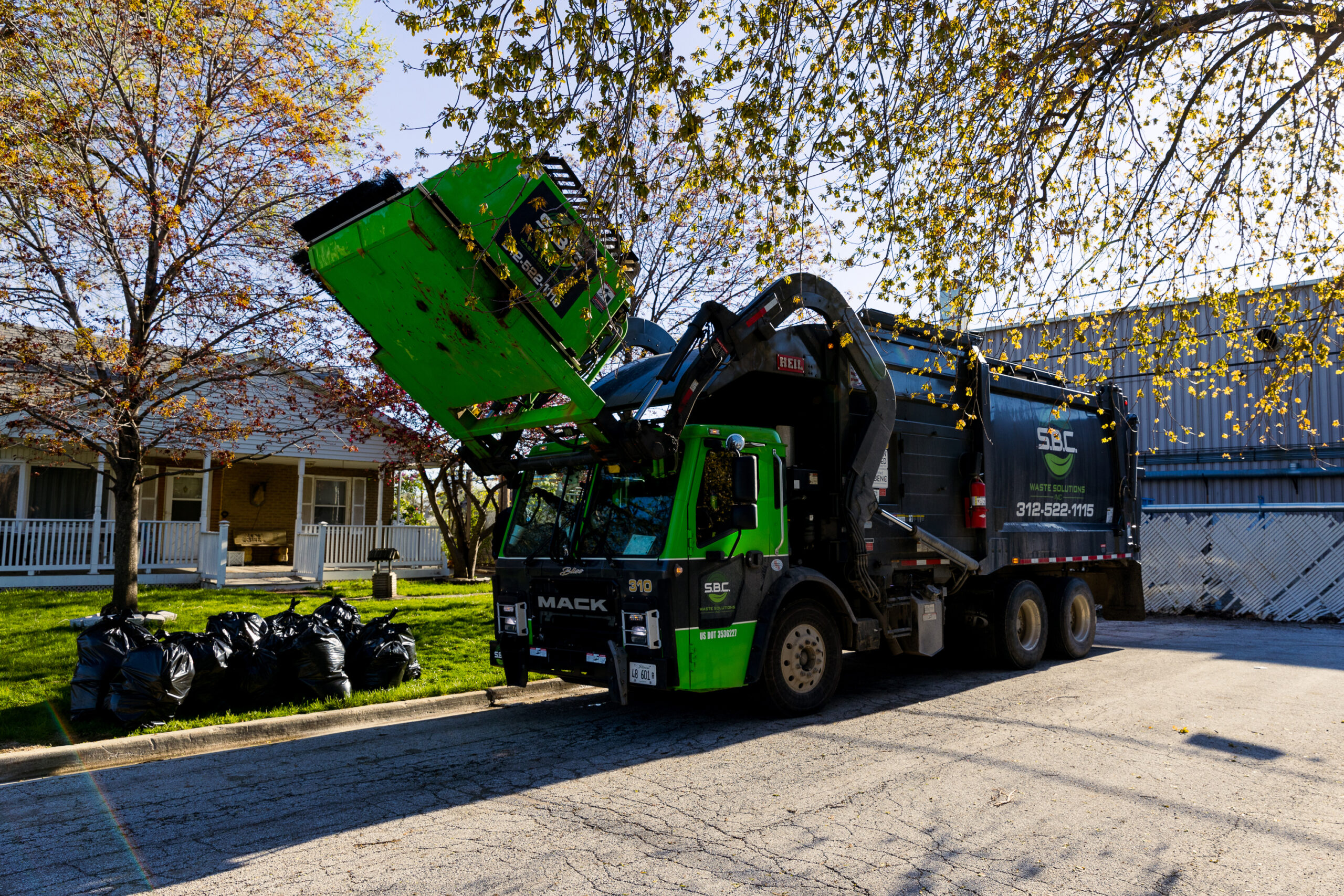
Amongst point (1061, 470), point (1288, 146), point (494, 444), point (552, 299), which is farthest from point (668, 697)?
point (1288, 146)

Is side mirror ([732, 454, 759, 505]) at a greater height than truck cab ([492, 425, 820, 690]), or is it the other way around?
side mirror ([732, 454, 759, 505])

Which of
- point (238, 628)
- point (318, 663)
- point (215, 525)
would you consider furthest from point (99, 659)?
point (215, 525)

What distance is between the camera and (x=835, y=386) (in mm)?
8242

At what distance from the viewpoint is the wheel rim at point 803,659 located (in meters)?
7.39

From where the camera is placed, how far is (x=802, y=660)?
24.7 ft

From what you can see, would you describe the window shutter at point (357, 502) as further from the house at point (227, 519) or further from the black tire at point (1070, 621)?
the black tire at point (1070, 621)

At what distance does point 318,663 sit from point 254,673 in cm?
51

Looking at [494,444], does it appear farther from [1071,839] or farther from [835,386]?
[1071,839]

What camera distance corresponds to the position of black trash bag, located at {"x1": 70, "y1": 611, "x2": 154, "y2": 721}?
23.0ft

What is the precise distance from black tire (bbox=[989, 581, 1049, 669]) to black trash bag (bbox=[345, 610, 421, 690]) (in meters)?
6.24

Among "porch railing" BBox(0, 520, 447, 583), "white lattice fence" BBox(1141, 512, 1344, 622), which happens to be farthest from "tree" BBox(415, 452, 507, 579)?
"white lattice fence" BBox(1141, 512, 1344, 622)

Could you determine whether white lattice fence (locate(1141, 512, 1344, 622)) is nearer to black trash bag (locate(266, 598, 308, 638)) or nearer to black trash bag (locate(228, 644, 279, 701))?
A: black trash bag (locate(266, 598, 308, 638))

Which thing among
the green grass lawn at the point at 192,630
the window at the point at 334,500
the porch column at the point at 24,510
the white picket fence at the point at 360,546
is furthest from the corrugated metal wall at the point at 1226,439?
the porch column at the point at 24,510

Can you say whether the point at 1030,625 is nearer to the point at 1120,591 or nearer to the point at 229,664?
the point at 1120,591
